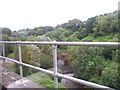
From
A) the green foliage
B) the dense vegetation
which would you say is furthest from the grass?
the green foliage

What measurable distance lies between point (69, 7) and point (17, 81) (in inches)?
610

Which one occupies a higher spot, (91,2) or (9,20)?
(91,2)

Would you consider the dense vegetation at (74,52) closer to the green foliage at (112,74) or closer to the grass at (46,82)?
the green foliage at (112,74)

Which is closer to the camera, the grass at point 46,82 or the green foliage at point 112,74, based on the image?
the grass at point 46,82

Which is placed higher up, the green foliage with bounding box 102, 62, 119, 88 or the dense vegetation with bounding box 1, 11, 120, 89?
the dense vegetation with bounding box 1, 11, 120, 89

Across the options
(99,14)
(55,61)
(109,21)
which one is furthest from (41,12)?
(55,61)

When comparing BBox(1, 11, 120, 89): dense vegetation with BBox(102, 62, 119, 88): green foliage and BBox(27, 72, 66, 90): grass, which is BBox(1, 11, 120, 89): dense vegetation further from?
BBox(27, 72, 66, 90): grass

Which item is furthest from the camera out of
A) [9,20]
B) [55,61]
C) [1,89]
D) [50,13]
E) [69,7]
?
[69,7]

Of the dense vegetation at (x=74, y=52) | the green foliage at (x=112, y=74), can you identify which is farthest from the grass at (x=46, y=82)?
the green foliage at (x=112, y=74)

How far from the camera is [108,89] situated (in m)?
1.34

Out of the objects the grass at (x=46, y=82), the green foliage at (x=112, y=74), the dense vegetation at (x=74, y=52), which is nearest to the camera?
the grass at (x=46, y=82)

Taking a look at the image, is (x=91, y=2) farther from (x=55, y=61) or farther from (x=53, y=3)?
(x=55, y=61)

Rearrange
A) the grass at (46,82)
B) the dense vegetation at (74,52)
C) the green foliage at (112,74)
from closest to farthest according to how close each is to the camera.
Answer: the grass at (46,82) → the dense vegetation at (74,52) → the green foliage at (112,74)

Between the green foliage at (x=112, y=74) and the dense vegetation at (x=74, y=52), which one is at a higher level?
the dense vegetation at (x=74, y=52)
